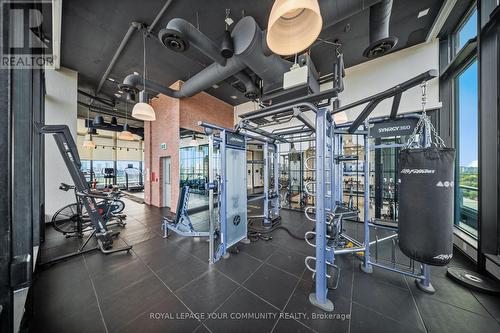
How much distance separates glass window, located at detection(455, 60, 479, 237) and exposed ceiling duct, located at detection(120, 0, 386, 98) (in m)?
2.22

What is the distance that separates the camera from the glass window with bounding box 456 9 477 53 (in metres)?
2.92

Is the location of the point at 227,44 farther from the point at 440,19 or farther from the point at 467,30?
the point at 467,30

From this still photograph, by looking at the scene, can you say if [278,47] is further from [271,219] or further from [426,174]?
[271,219]

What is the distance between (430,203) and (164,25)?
5.21 meters

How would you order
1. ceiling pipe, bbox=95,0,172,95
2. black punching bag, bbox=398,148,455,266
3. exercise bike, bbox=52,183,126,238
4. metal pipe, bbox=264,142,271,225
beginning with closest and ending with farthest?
1. black punching bag, bbox=398,148,455,266
2. ceiling pipe, bbox=95,0,172,95
3. exercise bike, bbox=52,183,126,238
4. metal pipe, bbox=264,142,271,225

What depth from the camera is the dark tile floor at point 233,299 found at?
65.9 inches

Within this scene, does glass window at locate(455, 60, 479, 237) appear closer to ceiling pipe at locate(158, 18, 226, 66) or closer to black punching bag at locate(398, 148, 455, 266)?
black punching bag at locate(398, 148, 455, 266)

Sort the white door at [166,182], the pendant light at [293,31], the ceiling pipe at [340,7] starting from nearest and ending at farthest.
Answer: the pendant light at [293,31], the ceiling pipe at [340,7], the white door at [166,182]

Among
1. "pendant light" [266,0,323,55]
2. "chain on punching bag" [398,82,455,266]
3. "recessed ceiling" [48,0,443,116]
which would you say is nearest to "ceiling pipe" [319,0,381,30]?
"recessed ceiling" [48,0,443,116]

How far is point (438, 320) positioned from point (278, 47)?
332 cm

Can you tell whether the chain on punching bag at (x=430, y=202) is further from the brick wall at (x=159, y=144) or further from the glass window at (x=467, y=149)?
the brick wall at (x=159, y=144)

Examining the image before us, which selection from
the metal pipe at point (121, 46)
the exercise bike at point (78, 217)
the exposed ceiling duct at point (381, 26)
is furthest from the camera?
the exercise bike at point (78, 217)

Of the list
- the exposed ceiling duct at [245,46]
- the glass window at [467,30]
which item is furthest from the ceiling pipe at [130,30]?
the glass window at [467,30]

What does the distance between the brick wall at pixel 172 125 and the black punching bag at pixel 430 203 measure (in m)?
6.06
